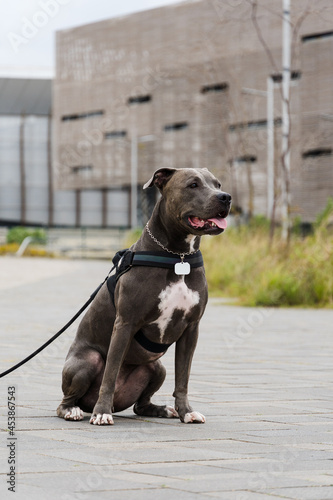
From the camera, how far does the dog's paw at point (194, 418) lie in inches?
213

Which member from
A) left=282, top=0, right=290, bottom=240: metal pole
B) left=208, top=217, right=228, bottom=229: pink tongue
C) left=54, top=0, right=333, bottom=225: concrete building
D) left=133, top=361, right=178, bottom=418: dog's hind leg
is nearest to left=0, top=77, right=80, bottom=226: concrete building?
left=54, top=0, right=333, bottom=225: concrete building

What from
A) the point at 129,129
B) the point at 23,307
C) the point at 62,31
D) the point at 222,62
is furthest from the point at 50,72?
the point at 23,307

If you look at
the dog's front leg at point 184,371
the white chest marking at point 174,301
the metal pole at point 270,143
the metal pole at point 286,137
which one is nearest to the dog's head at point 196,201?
the white chest marking at point 174,301

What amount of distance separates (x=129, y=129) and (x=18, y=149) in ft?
66.6

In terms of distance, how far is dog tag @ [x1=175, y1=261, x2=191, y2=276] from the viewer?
5.23m

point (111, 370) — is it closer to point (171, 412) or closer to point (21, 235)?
point (171, 412)

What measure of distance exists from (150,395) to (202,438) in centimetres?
81

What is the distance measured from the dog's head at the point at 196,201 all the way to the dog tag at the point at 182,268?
19 centimetres

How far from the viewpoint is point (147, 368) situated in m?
5.54

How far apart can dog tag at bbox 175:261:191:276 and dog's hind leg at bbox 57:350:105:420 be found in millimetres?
718

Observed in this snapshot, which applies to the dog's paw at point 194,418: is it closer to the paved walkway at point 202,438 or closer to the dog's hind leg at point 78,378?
the paved walkway at point 202,438

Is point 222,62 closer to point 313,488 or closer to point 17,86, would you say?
point 17,86

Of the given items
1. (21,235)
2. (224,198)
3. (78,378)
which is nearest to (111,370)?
(78,378)

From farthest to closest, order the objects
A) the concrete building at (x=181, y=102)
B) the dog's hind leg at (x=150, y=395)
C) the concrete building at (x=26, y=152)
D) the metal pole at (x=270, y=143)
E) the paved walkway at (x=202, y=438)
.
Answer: the concrete building at (x=26, y=152), the concrete building at (x=181, y=102), the metal pole at (x=270, y=143), the dog's hind leg at (x=150, y=395), the paved walkway at (x=202, y=438)
